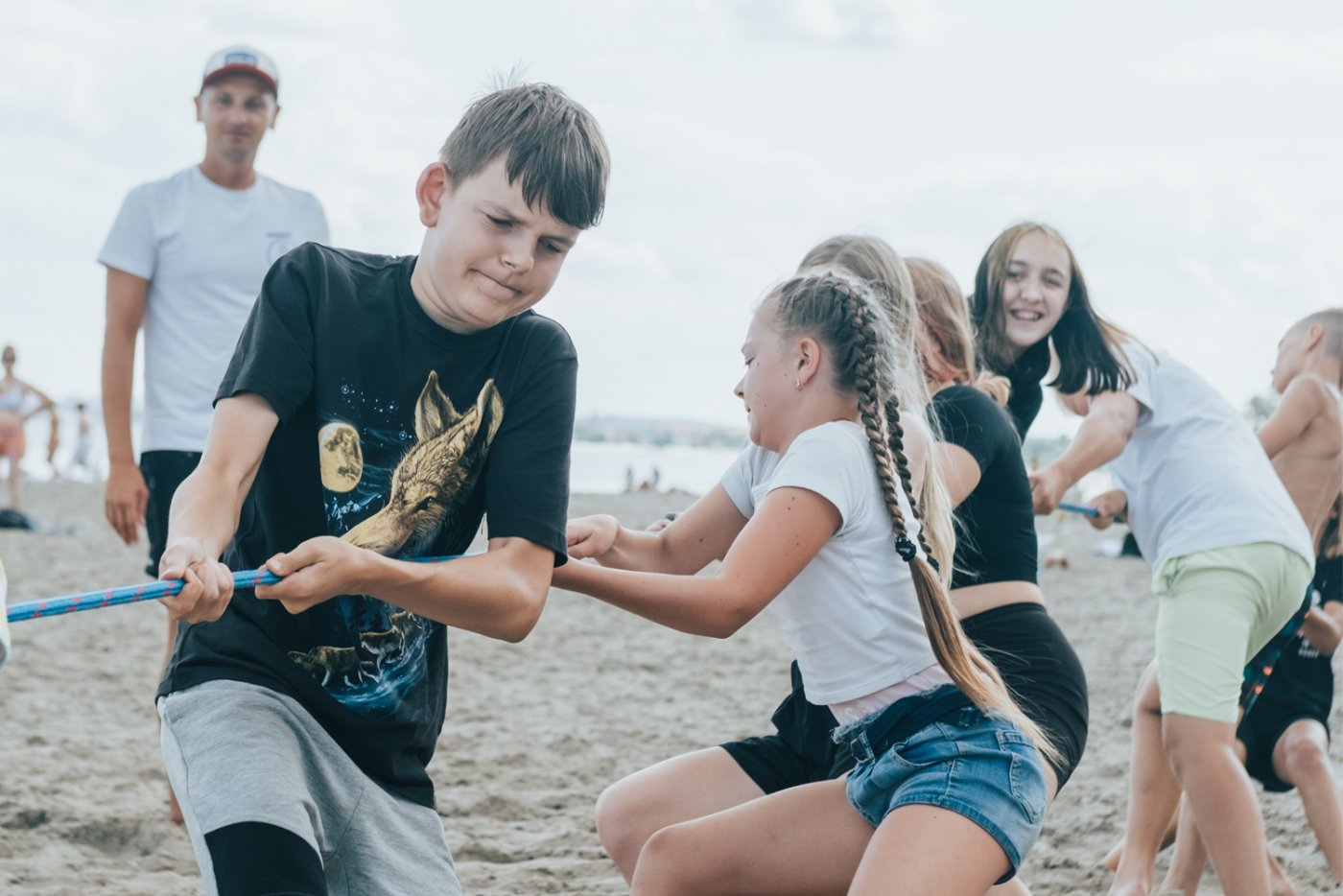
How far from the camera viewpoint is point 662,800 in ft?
8.82

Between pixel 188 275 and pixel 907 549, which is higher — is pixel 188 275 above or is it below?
above

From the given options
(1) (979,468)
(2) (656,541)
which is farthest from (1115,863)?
(2) (656,541)

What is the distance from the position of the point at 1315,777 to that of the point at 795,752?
5.97 ft

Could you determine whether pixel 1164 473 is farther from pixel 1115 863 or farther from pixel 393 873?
pixel 393 873

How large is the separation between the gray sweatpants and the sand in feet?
4.22

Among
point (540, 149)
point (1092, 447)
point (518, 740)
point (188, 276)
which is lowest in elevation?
point (518, 740)

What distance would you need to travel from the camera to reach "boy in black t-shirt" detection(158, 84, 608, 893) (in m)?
2.18

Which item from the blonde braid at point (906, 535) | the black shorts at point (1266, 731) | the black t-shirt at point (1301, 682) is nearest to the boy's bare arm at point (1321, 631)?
the black t-shirt at point (1301, 682)

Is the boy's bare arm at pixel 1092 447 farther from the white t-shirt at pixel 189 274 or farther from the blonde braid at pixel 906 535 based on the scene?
the white t-shirt at pixel 189 274

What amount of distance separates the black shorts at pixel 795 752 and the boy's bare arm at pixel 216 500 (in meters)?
1.12

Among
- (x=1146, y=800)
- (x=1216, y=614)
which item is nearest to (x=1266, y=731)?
(x=1146, y=800)

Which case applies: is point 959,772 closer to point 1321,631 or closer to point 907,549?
point 907,549

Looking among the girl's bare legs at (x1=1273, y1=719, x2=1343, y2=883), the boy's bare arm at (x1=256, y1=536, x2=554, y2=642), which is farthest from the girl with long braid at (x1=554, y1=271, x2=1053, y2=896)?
the girl's bare legs at (x1=1273, y1=719, x2=1343, y2=883)

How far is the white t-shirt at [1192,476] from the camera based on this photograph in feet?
11.1
